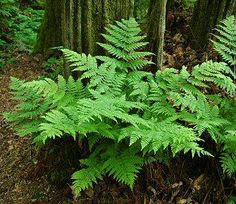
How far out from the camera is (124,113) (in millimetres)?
3498

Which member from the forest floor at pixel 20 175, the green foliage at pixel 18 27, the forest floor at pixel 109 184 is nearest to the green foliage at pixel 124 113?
the forest floor at pixel 109 184

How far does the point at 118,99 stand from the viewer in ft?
12.1

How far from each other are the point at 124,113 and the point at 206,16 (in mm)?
2916

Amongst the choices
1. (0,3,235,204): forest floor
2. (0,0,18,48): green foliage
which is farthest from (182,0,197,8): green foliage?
(0,0,18,48): green foliage

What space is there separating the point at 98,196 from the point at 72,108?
3.61 ft

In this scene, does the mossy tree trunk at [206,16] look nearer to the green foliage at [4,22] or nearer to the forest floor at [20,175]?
the forest floor at [20,175]

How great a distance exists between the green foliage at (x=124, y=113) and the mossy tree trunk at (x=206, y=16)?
5.27 ft

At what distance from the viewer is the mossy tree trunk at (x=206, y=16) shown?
5328mm

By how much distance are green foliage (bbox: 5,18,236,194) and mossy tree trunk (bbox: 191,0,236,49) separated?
1.61m

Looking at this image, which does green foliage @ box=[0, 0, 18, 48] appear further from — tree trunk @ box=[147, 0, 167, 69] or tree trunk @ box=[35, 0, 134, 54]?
tree trunk @ box=[147, 0, 167, 69]

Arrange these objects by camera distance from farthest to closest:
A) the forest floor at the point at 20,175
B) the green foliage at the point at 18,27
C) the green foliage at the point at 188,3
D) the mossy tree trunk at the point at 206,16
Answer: the green foliage at the point at 18,27 < the green foliage at the point at 188,3 < the mossy tree trunk at the point at 206,16 < the forest floor at the point at 20,175

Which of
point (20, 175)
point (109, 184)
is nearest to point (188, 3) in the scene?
point (109, 184)

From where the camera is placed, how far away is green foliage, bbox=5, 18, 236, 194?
11.1 ft

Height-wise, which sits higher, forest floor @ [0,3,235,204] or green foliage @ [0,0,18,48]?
green foliage @ [0,0,18,48]
